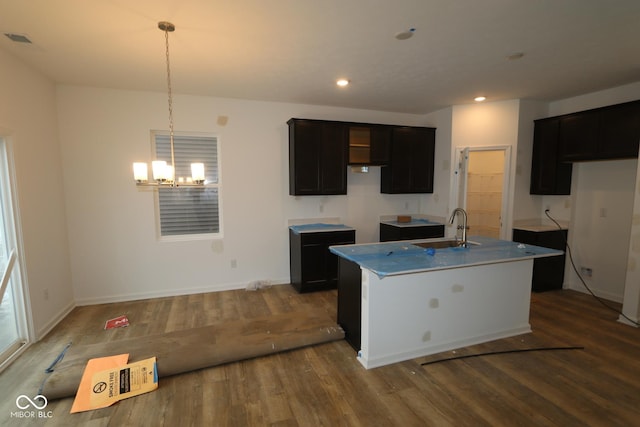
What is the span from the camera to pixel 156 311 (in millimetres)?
3854

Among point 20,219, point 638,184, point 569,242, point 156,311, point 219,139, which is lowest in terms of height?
point 156,311

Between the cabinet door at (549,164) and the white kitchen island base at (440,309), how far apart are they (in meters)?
2.05

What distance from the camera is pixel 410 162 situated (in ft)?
17.2

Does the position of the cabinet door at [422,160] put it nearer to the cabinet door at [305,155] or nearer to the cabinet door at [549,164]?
the cabinet door at [549,164]

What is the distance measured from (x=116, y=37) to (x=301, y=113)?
104 inches

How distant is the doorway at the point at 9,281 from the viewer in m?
2.86

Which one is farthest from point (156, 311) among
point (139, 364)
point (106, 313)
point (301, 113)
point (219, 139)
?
point (301, 113)

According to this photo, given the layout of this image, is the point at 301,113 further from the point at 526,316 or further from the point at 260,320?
the point at 526,316

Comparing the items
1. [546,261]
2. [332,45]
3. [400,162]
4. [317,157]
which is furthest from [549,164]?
[332,45]

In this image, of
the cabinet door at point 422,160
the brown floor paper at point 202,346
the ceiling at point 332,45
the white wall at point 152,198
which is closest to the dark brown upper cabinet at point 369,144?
the white wall at point 152,198

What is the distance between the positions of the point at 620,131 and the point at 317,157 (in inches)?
149

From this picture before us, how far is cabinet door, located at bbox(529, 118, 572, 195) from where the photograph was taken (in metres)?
4.48

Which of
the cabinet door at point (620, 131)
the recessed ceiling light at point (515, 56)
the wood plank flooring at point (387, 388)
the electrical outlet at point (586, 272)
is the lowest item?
the wood plank flooring at point (387, 388)

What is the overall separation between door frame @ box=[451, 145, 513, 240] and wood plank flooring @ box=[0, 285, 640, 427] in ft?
5.61
